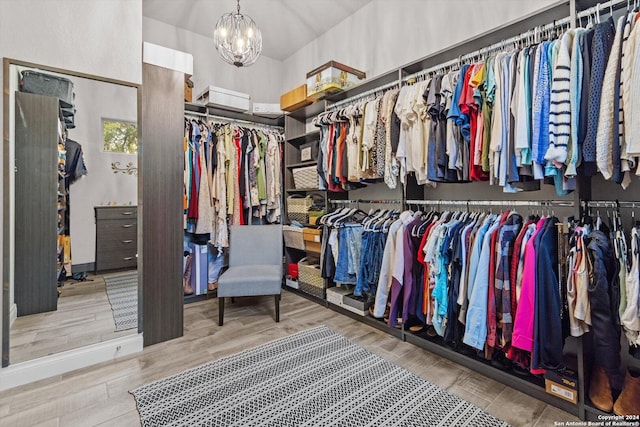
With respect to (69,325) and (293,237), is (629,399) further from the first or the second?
(69,325)

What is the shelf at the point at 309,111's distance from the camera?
10.7 feet

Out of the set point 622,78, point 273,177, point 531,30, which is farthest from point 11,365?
point 531,30

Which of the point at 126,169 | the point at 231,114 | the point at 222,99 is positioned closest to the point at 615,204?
the point at 126,169

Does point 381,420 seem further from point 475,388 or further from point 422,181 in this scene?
point 422,181

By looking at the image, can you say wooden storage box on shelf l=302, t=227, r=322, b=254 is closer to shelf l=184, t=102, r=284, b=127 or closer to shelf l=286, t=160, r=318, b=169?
shelf l=286, t=160, r=318, b=169

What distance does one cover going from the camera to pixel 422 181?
2.13 meters

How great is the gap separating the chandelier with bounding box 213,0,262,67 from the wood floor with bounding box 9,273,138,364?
1.78 metres

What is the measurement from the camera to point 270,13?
3.23m

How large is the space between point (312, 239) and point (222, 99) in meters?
1.78

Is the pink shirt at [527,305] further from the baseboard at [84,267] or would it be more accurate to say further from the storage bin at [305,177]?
the baseboard at [84,267]

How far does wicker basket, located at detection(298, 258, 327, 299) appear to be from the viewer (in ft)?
10.2

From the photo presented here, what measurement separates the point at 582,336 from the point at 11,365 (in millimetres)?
3110

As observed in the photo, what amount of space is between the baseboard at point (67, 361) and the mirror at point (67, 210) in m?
0.04

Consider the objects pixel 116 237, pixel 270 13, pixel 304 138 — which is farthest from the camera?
pixel 304 138
